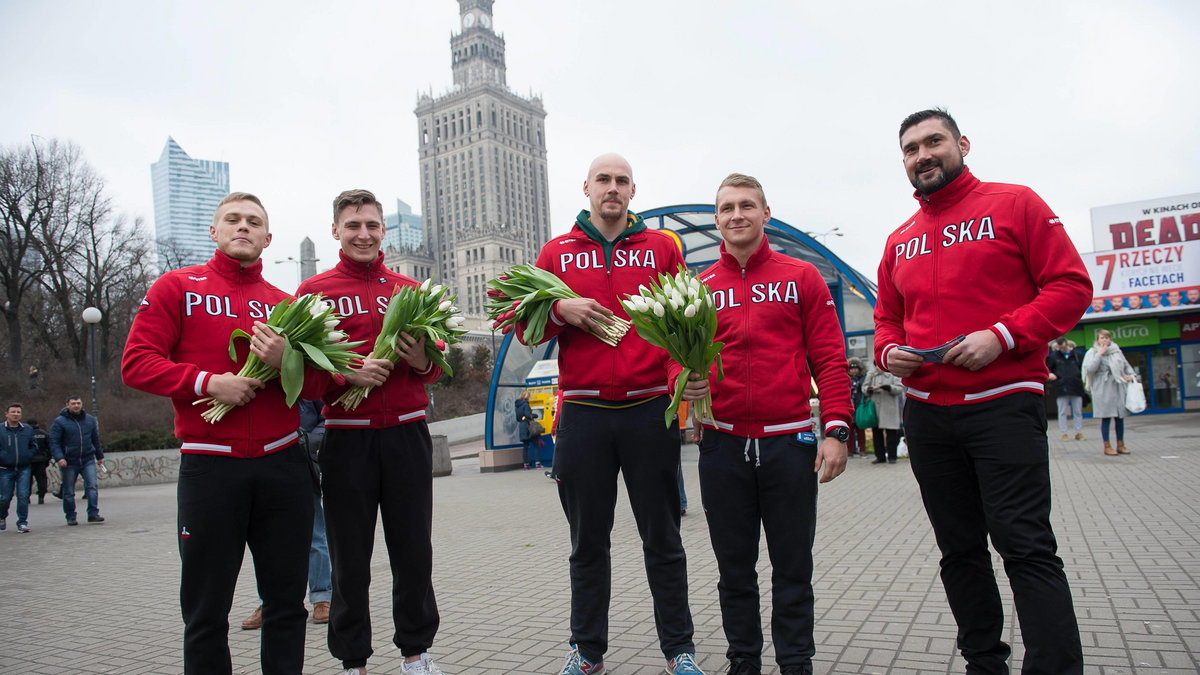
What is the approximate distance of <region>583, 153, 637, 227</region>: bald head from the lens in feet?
13.1

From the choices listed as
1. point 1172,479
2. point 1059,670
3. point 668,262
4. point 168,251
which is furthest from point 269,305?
point 168,251

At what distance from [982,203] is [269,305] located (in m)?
3.18

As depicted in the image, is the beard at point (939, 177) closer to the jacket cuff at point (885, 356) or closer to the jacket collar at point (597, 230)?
the jacket cuff at point (885, 356)

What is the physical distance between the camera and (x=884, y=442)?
1430 cm

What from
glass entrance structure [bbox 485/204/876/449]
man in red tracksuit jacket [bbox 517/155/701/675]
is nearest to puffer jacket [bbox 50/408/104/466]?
glass entrance structure [bbox 485/204/876/449]

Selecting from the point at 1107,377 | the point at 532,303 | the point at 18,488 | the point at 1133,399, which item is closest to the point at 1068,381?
the point at 1133,399

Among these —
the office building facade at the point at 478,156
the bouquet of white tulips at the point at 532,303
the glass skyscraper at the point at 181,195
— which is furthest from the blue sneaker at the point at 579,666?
the office building facade at the point at 478,156

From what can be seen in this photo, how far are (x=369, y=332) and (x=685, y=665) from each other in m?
2.22

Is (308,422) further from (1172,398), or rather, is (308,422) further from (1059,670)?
(1172,398)

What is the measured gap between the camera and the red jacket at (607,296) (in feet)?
12.7

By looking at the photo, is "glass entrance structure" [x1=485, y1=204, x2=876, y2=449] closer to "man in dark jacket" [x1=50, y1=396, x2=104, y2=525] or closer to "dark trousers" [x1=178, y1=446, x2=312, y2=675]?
"man in dark jacket" [x1=50, y1=396, x2=104, y2=525]

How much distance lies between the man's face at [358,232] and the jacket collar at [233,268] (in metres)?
0.46

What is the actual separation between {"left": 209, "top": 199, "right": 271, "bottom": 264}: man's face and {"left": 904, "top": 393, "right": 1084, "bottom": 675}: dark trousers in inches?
120

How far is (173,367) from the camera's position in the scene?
10.7 feet
